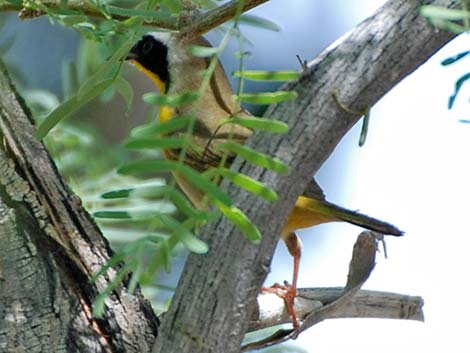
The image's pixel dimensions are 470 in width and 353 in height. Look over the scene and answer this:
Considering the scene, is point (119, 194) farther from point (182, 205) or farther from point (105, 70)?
point (105, 70)

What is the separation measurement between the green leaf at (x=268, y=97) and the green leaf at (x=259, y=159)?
6cm

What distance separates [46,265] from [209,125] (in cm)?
43

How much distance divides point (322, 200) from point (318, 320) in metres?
0.41

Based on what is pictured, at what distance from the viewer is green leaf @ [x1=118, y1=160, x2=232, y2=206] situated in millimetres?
1274

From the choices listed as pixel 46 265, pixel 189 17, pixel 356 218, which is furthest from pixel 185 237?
pixel 356 218

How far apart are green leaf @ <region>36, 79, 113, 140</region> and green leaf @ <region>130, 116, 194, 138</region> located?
10.2 inches

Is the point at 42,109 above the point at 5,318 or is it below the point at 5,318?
above

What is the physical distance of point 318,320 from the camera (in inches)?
90.8

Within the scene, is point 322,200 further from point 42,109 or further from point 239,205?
point 239,205

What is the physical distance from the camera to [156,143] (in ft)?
4.22

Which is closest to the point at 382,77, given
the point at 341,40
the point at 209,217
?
the point at 341,40

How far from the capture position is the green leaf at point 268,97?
1334 millimetres

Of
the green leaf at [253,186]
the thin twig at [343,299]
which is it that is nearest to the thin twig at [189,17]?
the green leaf at [253,186]

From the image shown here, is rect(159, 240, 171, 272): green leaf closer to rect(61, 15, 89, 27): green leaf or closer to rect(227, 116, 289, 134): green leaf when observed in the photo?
rect(227, 116, 289, 134): green leaf
